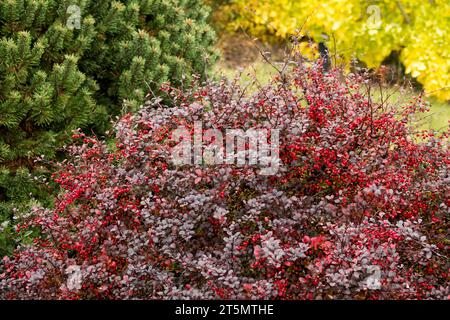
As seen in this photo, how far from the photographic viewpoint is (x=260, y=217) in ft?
11.0

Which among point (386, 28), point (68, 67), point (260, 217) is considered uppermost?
point (386, 28)

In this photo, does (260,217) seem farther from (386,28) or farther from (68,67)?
(386,28)

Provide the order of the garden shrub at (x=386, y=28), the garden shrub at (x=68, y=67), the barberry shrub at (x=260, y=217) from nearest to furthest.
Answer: the barberry shrub at (x=260, y=217) < the garden shrub at (x=68, y=67) < the garden shrub at (x=386, y=28)

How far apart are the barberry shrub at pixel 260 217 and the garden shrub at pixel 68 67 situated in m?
0.84

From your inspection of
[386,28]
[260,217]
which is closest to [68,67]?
[260,217]

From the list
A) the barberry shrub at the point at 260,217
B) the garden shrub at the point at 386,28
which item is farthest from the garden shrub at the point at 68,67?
the garden shrub at the point at 386,28

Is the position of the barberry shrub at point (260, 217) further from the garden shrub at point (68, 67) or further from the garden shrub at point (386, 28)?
the garden shrub at point (386, 28)

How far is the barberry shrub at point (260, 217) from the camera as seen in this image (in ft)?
9.50

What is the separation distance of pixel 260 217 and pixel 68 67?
2.04 meters

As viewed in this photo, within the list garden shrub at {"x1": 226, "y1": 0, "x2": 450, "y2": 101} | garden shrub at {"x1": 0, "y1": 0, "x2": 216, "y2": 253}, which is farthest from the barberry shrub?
garden shrub at {"x1": 226, "y1": 0, "x2": 450, "y2": 101}

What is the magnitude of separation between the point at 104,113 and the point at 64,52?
0.62 m

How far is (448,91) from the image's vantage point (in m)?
8.19
